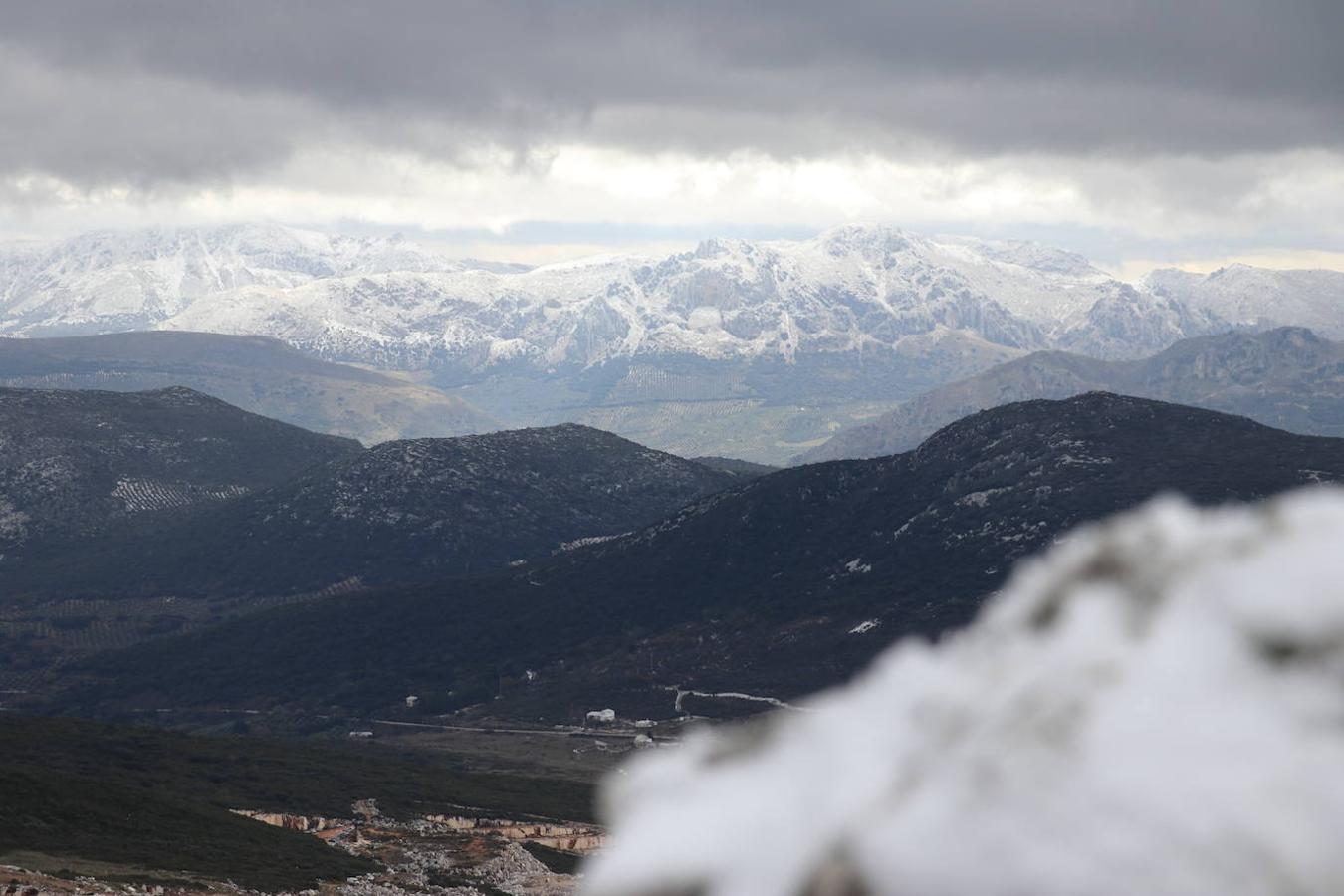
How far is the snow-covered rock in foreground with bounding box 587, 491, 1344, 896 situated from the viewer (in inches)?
440

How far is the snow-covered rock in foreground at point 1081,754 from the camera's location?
36.6 feet

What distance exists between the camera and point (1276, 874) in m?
10.8

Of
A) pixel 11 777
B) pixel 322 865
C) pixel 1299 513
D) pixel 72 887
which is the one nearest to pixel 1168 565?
pixel 1299 513

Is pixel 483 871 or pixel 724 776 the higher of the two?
pixel 724 776

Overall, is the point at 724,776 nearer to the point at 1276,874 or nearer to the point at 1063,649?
the point at 1063,649

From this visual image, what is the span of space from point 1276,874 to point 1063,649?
2.34m

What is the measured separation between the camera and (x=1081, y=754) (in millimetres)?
11867

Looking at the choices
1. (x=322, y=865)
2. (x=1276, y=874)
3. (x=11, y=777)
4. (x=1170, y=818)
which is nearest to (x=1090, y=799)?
(x=1170, y=818)

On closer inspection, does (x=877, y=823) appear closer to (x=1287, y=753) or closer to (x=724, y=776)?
(x=724, y=776)

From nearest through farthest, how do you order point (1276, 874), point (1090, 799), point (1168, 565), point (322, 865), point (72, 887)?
point (1276, 874) → point (1090, 799) → point (1168, 565) → point (72, 887) → point (322, 865)

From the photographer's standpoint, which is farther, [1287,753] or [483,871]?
[483,871]

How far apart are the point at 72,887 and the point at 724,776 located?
114557 mm

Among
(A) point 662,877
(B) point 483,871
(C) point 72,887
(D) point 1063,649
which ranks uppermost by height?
(D) point 1063,649

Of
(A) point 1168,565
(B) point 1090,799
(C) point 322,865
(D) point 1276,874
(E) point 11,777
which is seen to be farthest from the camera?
(E) point 11,777
